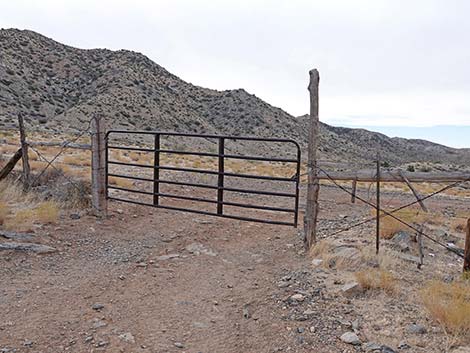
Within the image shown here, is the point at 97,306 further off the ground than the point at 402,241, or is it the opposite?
the point at 402,241

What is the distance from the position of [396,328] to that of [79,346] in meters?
3.04

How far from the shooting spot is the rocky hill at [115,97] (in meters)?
50.5

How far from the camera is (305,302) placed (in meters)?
5.47

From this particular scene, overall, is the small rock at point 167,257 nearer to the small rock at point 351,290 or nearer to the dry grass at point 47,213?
the dry grass at point 47,213

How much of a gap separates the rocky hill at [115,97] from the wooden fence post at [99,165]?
3492 centimetres

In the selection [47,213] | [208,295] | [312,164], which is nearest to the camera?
[208,295]

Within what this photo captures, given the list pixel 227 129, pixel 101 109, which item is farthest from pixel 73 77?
pixel 227 129

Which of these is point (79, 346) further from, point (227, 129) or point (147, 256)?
point (227, 129)

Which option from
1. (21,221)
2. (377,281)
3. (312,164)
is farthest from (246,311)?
(21,221)

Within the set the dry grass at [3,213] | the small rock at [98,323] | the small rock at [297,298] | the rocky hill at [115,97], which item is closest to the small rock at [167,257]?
the small rock at [98,323]

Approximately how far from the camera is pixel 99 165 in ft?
32.2

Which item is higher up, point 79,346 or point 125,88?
point 125,88

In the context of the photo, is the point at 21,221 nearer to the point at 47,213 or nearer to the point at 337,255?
the point at 47,213

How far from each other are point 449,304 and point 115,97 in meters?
54.8
